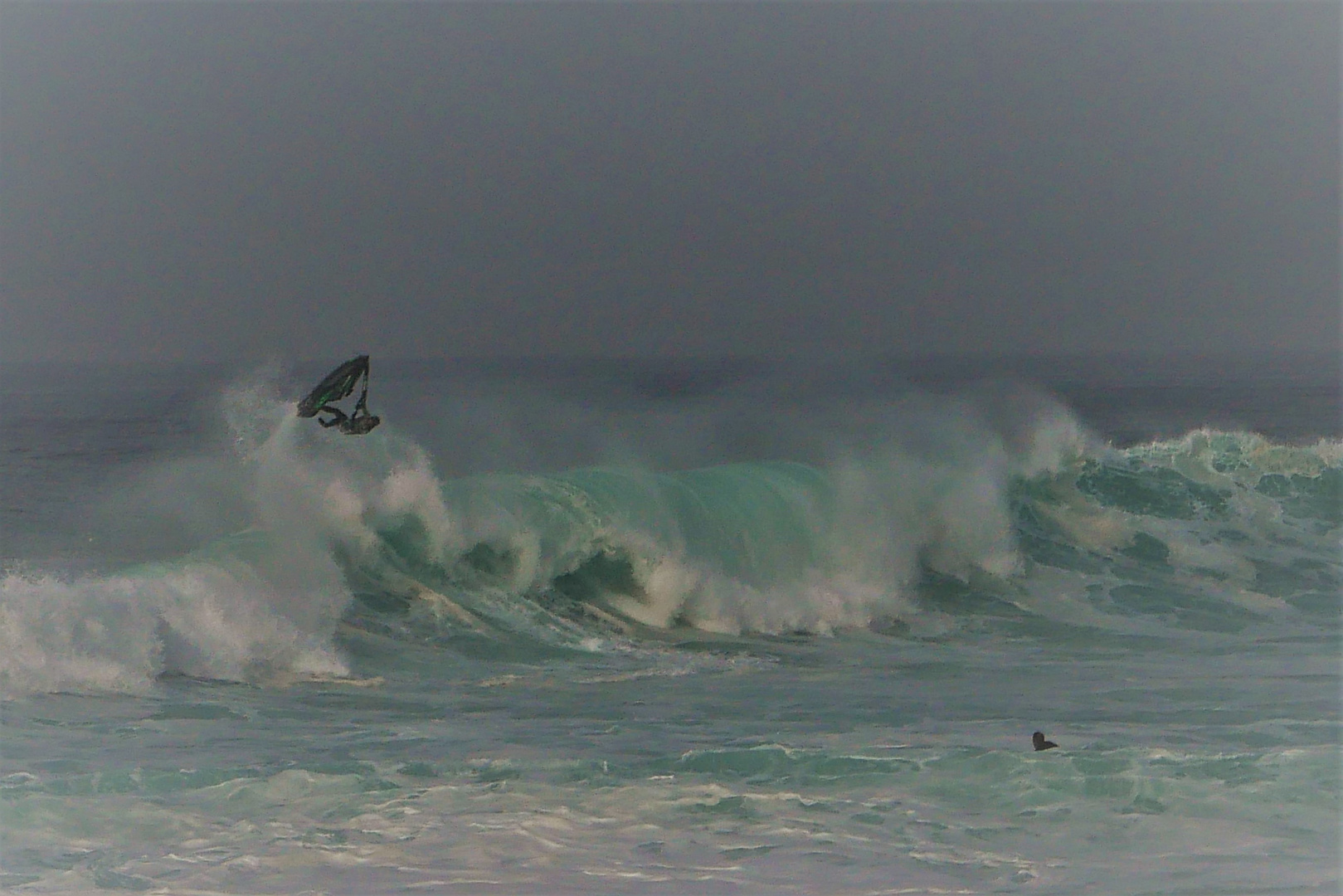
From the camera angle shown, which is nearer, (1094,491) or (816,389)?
(1094,491)

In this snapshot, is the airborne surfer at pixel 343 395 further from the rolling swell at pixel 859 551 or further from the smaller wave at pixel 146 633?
the rolling swell at pixel 859 551

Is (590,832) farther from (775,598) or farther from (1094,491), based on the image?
(1094,491)

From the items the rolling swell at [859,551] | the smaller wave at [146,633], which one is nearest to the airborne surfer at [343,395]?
the smaller wave at [146,633]

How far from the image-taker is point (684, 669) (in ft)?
51.1

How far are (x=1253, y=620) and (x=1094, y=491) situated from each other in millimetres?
6589

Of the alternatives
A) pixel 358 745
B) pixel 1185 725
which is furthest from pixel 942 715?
pixel 358 745

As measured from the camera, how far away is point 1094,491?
25203 millimetres

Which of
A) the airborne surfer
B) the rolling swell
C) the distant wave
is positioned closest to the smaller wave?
the distant wave

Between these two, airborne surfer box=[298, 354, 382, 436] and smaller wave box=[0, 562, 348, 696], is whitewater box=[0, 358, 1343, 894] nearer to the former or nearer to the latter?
smaller wave box=[0, 562, 348, 696]

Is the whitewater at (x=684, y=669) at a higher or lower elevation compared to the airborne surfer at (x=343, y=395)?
lower

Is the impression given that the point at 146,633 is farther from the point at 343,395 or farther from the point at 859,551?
the point at 859,551

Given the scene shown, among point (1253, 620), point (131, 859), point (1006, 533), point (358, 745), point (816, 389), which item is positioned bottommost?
point (131, 859)

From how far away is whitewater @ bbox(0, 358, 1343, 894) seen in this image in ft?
32.6

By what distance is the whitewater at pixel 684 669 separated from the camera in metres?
9.94
